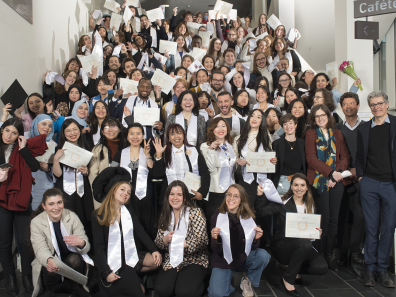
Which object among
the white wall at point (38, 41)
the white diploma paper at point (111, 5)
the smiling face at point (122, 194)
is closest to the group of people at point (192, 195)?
the smiling face at point (122, 194)

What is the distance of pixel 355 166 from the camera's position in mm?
3721

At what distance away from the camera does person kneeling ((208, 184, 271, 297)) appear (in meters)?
3.23

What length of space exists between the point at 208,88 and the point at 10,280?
3562 mm

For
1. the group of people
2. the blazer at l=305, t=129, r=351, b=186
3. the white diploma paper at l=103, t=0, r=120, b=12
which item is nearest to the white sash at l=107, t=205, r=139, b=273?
the group of people

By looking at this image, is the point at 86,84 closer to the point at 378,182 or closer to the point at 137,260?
the point at 137,260

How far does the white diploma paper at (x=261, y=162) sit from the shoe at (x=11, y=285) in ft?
8.56

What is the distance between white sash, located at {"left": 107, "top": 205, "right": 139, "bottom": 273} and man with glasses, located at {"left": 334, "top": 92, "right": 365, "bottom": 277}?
2353mm

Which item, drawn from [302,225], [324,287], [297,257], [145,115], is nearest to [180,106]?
[145,115]

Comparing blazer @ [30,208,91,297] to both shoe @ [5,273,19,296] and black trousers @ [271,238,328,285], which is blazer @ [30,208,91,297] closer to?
shoe @ [5,273,19,296]

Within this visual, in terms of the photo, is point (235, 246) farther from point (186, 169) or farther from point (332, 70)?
point (332, 70)

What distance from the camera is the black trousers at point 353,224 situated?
3.89 meters

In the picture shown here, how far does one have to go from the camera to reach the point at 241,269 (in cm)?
339

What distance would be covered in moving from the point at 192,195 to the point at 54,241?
1.41 metres

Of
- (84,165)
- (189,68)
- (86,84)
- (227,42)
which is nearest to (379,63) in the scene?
(227,42)
